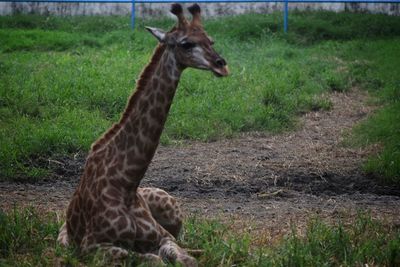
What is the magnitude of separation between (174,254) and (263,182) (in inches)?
136

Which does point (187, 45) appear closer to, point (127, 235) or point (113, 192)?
point (113, 192)

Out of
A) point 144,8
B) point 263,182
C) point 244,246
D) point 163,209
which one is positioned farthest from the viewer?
point 144,8

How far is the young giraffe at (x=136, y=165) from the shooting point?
19.2 feet

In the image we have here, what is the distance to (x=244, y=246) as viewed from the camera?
6.29 m

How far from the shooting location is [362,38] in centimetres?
1717

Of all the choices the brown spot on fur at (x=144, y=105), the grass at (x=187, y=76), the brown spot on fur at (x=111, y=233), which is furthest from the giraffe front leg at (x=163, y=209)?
the grass at (x=187, y=76)

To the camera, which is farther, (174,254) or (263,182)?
(263,182)

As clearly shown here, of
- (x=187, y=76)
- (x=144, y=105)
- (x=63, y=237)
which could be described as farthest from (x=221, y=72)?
(x=187, y=76)

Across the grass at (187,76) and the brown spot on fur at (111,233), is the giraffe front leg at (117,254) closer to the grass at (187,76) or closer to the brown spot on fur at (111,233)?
the brown spot on fur at (111,233)

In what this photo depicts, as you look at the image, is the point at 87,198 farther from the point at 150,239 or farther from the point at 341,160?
the point at 341,160

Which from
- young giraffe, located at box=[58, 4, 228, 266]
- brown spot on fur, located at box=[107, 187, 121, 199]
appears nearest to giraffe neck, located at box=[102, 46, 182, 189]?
young giraffe, located at box=[58, 4, 228, 266]

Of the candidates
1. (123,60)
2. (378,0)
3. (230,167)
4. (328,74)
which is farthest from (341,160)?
(378,0)

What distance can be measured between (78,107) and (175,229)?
5.48m

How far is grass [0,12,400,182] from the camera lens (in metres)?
10.6
